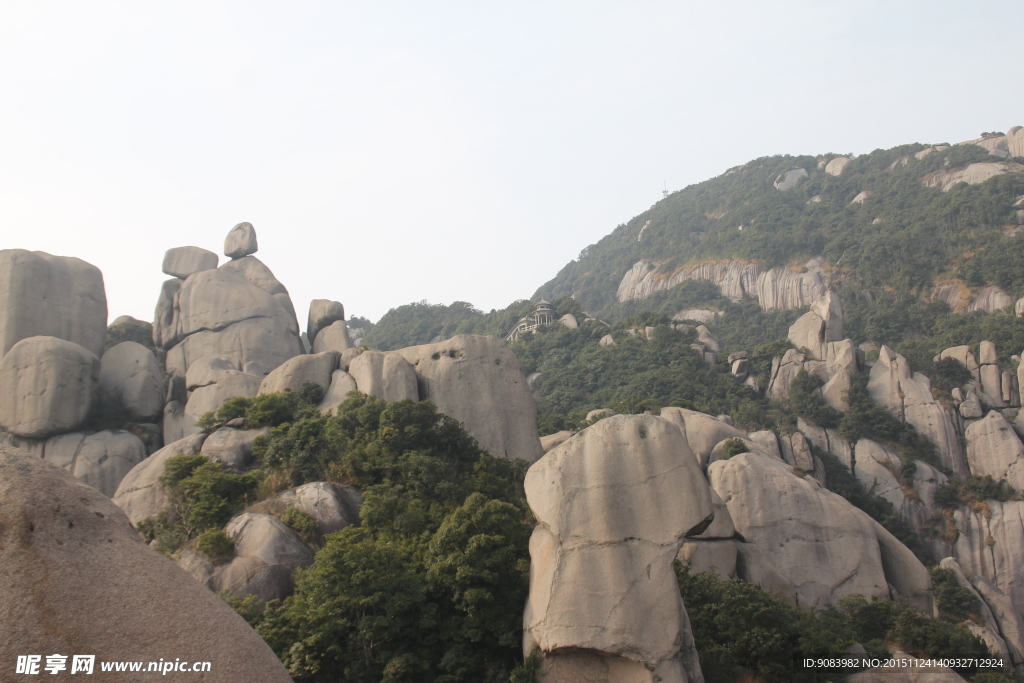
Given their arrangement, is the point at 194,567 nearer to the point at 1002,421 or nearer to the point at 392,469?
the point at 392,469

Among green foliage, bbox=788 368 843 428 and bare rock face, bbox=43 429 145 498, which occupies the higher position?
bare rock face, bbox=43 429 145 498

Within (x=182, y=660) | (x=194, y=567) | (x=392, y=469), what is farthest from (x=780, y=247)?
(x=182, y=660)

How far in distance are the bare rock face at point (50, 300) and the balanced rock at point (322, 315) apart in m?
7.94

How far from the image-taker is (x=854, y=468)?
4209 cm

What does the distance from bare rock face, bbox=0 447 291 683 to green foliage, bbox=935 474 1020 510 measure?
40.1 metres

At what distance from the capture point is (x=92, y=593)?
305 inches

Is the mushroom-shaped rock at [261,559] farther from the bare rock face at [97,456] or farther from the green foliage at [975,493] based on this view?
the green foliage at [975,493]

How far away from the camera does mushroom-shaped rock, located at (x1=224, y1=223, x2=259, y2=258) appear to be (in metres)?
39.4

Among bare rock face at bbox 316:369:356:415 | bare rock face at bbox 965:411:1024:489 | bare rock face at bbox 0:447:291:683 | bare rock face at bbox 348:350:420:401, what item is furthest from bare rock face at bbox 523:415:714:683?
bare rock face at bbox 965:411:1024:489

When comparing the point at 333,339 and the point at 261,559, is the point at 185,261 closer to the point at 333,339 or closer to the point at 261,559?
the point at 333,339

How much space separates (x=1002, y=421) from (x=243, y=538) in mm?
40118

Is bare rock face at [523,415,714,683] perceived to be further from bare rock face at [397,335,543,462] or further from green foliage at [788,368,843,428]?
green foliage at [788,368,843,428]

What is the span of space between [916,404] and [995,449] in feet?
13.8

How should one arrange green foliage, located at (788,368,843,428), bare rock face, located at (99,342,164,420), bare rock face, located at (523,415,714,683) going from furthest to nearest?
green foliage, located at (788,368,843,428)
bare rock face, located at (99,342,164,420)
bare rock face, located at (523,415,714,683)
